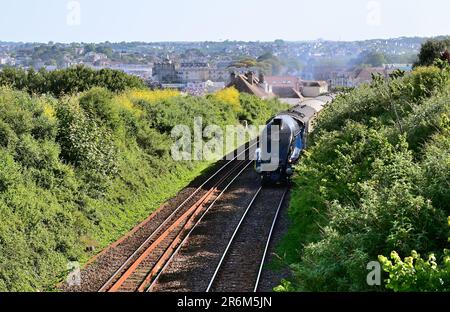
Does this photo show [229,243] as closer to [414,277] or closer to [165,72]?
[414,277]

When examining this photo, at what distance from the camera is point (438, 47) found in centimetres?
3956

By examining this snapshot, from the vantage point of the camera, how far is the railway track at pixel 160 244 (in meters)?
14.3

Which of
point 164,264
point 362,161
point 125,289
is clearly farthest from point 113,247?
point 362,161

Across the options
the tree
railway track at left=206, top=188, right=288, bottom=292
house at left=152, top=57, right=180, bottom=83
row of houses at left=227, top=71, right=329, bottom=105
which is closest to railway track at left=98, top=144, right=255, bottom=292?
railway track at left=206, top=188, right=288, bottom=292

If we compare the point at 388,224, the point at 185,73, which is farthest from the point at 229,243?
the point at 185,73

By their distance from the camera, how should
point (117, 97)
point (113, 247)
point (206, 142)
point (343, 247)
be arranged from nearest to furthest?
point (343, 247)
point (113, 247)
point (117, 97)
point (206, 142)

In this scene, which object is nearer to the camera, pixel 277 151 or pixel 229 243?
pixel 229 243

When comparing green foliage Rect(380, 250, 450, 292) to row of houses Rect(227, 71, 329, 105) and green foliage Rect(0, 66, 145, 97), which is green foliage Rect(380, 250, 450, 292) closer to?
green foliage Rect(0, 66, 145, 97)

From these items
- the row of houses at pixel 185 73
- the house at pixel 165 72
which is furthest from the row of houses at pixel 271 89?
the house at pixel 165 72

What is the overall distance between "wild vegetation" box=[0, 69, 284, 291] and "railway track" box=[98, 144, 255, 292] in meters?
1.21

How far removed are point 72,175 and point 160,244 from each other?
404cm

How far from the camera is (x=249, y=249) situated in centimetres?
1680

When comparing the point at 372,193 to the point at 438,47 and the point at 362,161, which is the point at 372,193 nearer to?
the point at 362,161
